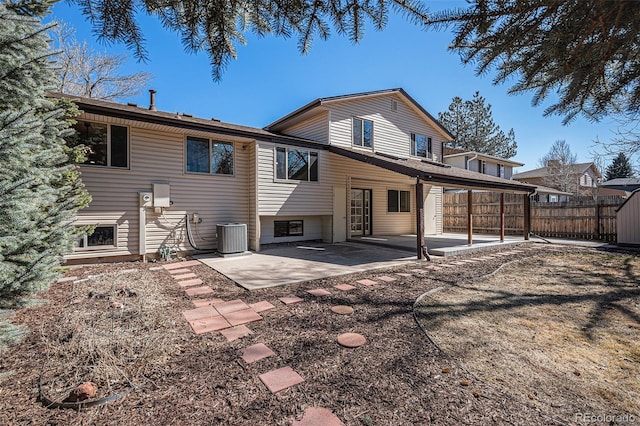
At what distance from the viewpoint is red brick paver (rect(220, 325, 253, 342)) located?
9.45 ft

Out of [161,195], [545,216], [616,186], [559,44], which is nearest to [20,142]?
[559,44]

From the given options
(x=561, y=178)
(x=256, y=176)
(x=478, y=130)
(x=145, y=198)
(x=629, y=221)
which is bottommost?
(x=629, y=221)

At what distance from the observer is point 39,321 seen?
3.22 m

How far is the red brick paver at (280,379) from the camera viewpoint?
6.76ft

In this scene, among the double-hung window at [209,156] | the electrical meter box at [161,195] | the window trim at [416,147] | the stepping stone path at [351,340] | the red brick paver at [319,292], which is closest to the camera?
the stepping stone path at [351,340]

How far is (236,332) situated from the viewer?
9.85 feet

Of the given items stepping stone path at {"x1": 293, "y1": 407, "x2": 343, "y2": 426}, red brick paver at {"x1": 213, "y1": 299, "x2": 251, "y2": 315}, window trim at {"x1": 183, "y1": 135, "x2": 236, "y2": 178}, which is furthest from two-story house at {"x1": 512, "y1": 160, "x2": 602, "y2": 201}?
stepping stone path at {"x1": 293, "y1": 407, "x2": 343, "y2": 426}

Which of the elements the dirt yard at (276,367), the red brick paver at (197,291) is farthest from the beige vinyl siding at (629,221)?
the red brick paver at (197,291)

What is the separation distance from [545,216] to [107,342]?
1675 centimetres

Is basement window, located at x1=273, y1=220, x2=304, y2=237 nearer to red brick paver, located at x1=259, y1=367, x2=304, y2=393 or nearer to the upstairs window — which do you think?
the upstairs window

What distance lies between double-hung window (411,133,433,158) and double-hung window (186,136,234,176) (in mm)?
8999

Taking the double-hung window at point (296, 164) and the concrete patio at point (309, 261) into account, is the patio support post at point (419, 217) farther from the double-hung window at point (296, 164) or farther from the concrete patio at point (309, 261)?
the double-hung window at point (296, 164)

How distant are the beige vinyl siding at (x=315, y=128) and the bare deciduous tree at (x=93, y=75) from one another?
31.5ft

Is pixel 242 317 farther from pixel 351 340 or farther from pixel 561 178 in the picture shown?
pixel 561 178
